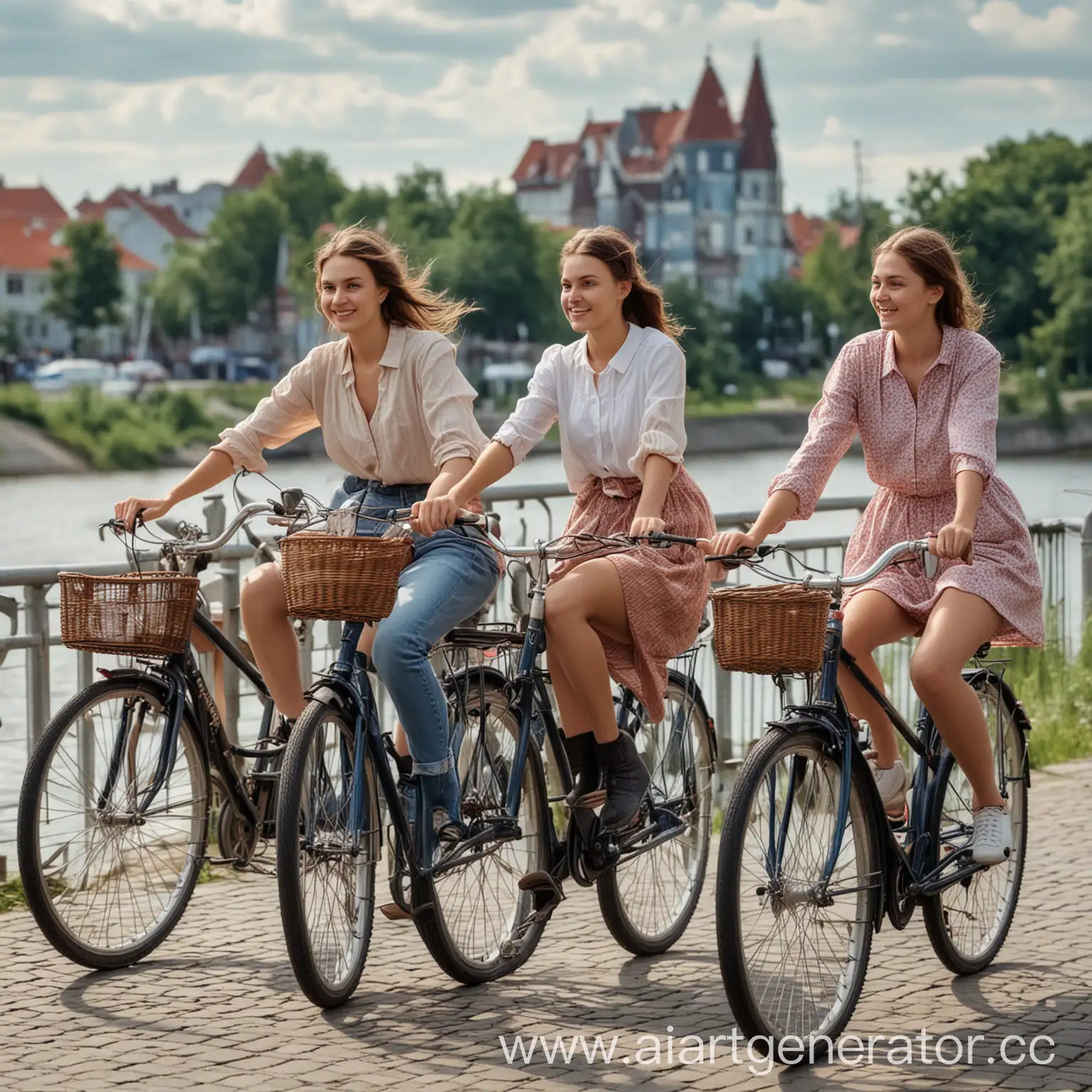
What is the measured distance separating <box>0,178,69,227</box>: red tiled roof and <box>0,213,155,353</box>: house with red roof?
3.90 meters

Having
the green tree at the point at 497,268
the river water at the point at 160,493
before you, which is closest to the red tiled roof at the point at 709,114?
the green tree at the point at 497,268

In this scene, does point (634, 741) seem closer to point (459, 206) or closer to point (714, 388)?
point (714, 388)

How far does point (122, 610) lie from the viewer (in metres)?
4.68

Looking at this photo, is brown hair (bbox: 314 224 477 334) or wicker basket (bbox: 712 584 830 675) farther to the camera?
brown hair (bbox: 314 224 477 334)

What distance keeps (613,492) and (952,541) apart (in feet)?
3.36

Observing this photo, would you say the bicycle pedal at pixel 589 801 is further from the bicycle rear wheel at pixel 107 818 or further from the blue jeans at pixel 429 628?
the bicycle rear wheel at pixel 107 818

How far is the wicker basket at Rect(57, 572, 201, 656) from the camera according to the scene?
15.4ft

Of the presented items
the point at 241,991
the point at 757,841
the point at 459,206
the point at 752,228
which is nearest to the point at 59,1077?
the point at 241,991

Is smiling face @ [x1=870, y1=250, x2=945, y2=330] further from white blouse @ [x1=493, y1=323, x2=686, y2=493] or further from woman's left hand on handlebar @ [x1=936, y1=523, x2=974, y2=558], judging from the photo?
woman's left hand on handlebar @ [x1=936, y1=523, x2=974, y2=558]

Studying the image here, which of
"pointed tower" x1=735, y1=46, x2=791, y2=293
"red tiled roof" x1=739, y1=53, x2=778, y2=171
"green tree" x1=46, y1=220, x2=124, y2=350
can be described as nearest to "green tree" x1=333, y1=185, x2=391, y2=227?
"green tree" x1=46, y1=220, x2=124, y2=350

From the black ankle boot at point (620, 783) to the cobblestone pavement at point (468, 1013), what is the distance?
1.28ft

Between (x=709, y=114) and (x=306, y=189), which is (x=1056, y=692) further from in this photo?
(x=709, y=114)

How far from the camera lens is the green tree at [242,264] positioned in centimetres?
10044

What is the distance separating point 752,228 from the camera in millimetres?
127875
